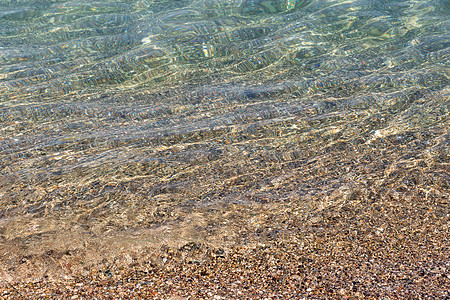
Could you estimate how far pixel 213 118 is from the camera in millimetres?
5367

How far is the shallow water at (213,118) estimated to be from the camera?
11.5 feet

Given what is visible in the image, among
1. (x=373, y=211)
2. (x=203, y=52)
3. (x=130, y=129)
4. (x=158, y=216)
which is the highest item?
(x=203, y=52)

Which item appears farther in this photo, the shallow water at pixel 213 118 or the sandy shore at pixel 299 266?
the shallow water at pixel 213 118

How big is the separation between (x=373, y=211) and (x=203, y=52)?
17.7 feet

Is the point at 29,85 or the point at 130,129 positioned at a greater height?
the point at 29,85

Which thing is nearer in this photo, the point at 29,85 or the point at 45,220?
the point at 45,220

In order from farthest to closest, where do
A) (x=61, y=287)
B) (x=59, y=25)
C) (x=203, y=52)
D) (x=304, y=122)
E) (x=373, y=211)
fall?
(x=59, y=25)
(x=203, y=52)
(x=304, y=122)
(x=373, y=211)
(x=61, y=287)

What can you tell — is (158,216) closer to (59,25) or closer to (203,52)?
(203,52)

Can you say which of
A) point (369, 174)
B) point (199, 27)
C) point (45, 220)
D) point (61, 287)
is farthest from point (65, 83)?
point (369, 174)

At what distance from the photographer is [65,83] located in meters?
6.68

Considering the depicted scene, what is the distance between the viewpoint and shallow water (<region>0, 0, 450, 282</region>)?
3494 millimetres

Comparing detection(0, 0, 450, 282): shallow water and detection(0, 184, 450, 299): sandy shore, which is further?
detection(0, 0, 450, 282): shallow water

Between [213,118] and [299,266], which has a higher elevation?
[213,118]

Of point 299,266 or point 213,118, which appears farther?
point 213,118
